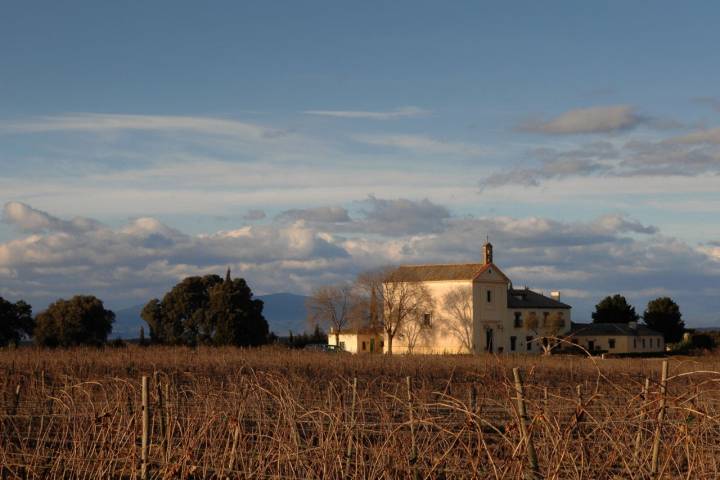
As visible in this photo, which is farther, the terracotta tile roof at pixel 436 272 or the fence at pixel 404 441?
Result: the terracotta tile roof at pixel 436 272

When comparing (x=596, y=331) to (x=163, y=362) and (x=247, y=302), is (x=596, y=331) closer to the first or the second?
(x=247, y=302)

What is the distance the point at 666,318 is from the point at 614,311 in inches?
162

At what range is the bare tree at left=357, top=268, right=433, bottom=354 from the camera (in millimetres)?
68875

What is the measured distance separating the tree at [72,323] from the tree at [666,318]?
144 feet

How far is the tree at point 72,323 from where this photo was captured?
189ft

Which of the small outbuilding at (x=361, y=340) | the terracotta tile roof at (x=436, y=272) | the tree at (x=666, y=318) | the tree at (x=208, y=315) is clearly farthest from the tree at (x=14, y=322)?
the tree at (x=666, y=318)

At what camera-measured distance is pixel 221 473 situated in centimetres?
818

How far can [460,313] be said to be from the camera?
222 feet

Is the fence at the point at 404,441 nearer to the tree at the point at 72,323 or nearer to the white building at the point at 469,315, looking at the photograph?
the tree at the point at 72,323

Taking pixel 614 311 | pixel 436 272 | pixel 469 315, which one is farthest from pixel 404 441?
pixel 614 311

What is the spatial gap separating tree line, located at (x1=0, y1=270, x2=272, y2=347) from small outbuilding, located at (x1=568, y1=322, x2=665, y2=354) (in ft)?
75.9

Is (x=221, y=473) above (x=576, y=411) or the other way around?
the other way around

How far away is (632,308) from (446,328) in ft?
65.4

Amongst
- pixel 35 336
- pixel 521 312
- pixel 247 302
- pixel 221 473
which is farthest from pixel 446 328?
pixel 221 473
